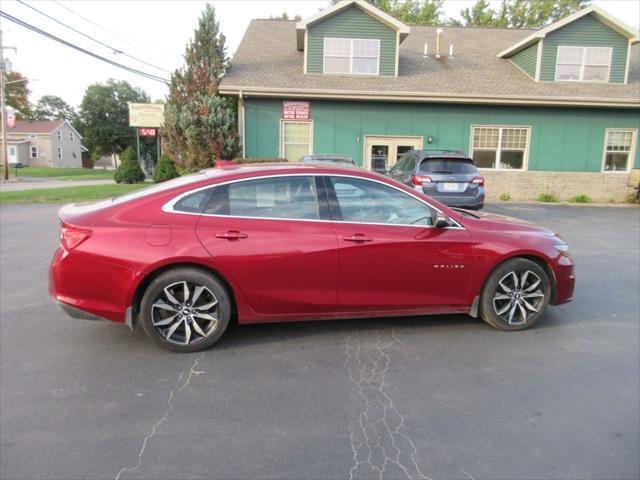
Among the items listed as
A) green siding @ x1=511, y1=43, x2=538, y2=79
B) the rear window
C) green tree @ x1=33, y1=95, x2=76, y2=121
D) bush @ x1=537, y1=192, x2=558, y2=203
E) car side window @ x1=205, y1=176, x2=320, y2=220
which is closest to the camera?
car side window @ x1=205, y1=176, x2=320, y2=220

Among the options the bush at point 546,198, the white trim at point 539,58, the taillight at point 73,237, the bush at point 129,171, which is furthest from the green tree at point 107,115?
the taillight at point 73,237

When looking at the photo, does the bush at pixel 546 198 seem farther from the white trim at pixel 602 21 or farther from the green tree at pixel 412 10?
the green tree at pixel 412 10

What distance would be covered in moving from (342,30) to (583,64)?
9.37m

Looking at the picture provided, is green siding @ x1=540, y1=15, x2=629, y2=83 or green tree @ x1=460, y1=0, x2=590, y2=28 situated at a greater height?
green tree @ x1=460, y1=0, x2=590, y2=28

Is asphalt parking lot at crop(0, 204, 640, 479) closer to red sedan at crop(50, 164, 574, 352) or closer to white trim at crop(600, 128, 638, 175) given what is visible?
red sedan at crop(50, 164, 574, 352)

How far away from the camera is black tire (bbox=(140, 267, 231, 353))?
3.80 meters

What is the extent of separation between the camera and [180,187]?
4016mm

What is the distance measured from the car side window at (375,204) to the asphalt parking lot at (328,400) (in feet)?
3.58

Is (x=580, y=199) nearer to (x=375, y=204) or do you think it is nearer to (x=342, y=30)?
(x=342, y=30)

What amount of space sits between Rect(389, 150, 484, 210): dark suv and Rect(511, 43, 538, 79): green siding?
10.1 metres

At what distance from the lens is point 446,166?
414 inches

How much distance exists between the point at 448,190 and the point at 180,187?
754 cm

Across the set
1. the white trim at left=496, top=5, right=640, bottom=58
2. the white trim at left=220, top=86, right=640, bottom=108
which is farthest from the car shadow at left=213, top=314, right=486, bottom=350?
the white trim at left=496, top=5, right=640, bottom=58

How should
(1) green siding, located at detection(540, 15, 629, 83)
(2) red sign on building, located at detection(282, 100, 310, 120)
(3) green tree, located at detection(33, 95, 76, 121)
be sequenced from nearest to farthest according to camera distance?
(2) red sign on building, located at detection(282, 100, 310, 120), (1) green siding, located at detection(540, 15, 629, 83), (3) green tree, located at detection(33, 95, 76, 121)
